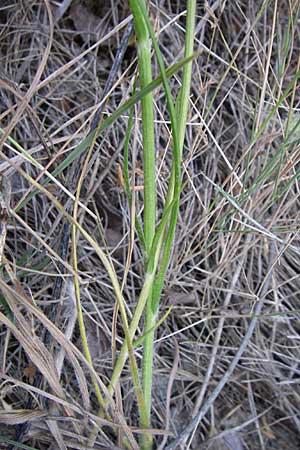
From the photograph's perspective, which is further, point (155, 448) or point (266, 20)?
point (266, 20)

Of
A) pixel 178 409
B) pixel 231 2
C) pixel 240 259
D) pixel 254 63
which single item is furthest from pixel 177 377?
pixel 231 2

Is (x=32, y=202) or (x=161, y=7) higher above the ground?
(x=161, y=7)

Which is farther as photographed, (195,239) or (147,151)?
(195,239)

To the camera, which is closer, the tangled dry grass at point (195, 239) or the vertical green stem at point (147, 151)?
the vertical green stem at point (147, 151)

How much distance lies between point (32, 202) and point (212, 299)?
1.31ft

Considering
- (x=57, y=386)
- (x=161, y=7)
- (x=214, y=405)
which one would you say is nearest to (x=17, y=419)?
(x=57, y=386)

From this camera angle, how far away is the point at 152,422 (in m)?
0.97

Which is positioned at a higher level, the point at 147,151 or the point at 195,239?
the point at 147,151

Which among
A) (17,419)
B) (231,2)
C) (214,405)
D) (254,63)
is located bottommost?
(214,405)

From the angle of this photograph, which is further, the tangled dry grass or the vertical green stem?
the tangled dry grass

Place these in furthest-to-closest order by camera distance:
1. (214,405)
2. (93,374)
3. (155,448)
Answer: (214,405) < (155,448) < (93,374)

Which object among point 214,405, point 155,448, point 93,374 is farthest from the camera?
point 214,405

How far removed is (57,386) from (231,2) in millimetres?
814

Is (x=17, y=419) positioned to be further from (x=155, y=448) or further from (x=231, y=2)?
(x=231, y=2)
